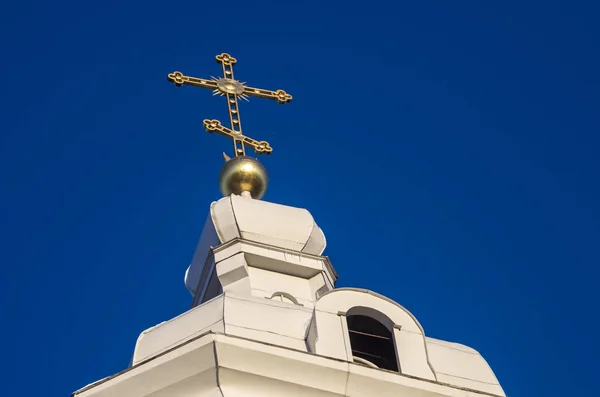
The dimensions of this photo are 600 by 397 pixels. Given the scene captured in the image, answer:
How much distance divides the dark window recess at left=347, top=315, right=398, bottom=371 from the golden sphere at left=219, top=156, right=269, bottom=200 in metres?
4.70

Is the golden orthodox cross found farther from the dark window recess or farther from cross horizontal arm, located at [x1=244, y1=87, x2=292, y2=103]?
the dark window recess

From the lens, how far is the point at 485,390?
17.7 meters

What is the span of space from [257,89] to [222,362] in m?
8.10

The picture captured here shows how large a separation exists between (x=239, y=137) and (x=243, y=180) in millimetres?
1045

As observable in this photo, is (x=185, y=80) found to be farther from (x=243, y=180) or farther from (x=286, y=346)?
(x=286, y=346)

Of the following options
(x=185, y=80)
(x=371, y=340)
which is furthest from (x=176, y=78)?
(x=371, y=340)

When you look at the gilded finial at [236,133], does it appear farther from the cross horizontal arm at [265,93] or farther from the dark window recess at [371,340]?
the dark window recess at [371,340]

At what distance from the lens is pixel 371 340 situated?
1894cm

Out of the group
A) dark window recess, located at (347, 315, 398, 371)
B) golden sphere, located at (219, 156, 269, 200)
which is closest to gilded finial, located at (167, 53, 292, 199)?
golden sphere, located at (219, 156, 269, 200)

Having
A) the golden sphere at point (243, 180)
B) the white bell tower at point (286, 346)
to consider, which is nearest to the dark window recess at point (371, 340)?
the white bell tower at point (286, 346)

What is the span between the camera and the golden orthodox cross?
2380 centimetres

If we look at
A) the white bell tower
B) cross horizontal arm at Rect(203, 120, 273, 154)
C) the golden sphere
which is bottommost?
the white bell tower

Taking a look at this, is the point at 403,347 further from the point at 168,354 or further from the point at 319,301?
the point at 168,354

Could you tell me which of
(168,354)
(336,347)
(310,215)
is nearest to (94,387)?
(168,354)
